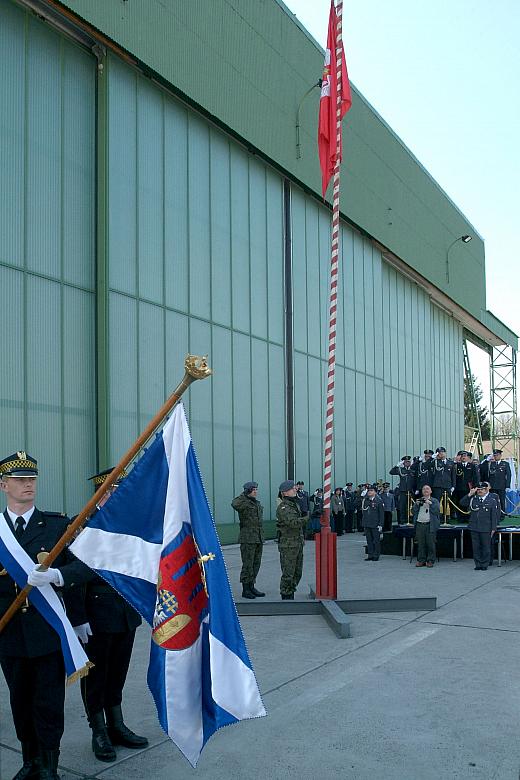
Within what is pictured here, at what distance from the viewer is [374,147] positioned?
1171 inches

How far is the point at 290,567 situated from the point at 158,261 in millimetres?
9622


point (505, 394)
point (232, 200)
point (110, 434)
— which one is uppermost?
point (232, 200)

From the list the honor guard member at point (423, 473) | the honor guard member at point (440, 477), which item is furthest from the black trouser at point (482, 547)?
the honor guard member at point (423, 473)

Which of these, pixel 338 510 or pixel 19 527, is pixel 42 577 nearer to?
pixel 19 527

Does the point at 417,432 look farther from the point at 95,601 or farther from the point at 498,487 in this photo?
the point at 95,601

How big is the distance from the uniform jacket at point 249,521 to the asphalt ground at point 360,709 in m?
1.43

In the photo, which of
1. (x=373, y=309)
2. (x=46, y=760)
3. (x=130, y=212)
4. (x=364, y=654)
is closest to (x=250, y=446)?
(x=130, y=212)

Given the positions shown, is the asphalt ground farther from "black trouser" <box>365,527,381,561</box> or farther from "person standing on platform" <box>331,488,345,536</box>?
"person standing on platform" <box>331,488,345,536</box>

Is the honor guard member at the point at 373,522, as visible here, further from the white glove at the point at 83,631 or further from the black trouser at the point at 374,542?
the white glove at the point at 83,631

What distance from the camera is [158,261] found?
17953 millimetres

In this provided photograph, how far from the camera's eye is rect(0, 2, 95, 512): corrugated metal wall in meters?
14.3

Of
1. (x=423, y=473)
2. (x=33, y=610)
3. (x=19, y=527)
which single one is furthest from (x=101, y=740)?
(x=423, y=473)

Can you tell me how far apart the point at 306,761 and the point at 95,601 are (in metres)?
1.70

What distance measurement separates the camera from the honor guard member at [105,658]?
16.3ft
